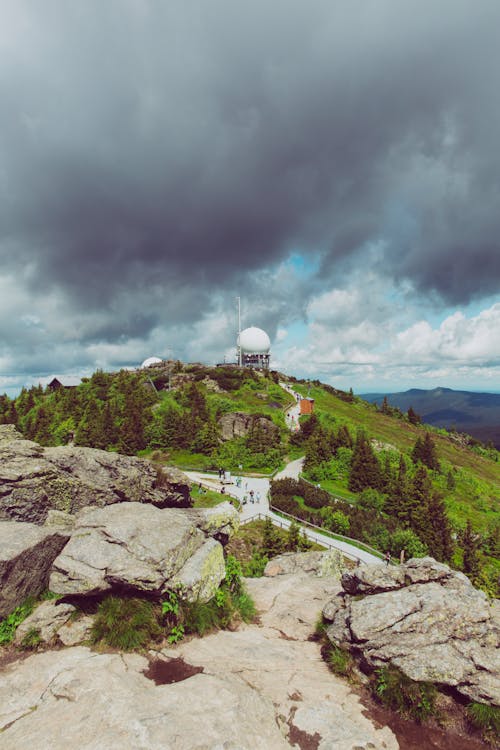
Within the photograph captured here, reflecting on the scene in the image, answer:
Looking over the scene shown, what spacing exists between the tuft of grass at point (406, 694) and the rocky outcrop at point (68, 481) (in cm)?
1200

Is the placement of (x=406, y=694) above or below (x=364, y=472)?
above

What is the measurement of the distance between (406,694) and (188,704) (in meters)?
4.12

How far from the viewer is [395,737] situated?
6133mm

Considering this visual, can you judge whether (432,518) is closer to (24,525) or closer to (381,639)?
(381,639)

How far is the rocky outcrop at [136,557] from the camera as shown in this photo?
26.9ft

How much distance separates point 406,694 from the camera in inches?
266

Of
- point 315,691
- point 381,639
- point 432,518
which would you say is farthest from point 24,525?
point 432,518

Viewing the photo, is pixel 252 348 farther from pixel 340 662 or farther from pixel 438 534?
pixel 340 662

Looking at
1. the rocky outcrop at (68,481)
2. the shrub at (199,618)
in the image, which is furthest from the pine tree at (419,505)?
the shrub at (199,618)

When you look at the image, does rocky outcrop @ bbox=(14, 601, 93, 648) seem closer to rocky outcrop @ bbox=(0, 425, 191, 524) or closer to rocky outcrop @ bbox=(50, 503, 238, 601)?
rocky outcrop @ bbox=(50, 503, 238, 601)

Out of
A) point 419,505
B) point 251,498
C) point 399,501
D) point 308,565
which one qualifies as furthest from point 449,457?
point 308,565

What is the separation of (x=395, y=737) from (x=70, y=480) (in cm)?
1331

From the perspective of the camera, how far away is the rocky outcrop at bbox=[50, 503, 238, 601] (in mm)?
8195

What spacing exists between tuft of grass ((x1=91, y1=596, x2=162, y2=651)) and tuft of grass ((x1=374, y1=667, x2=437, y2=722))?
4.77 meters
